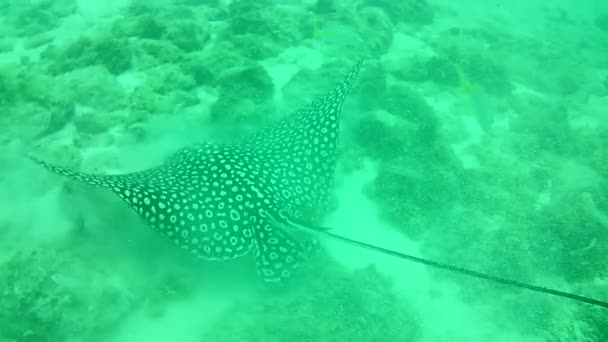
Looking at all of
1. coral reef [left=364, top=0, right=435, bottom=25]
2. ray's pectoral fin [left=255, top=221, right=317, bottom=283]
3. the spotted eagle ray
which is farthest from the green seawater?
coral reef [left=364, top=0, right=435, bottom=25]

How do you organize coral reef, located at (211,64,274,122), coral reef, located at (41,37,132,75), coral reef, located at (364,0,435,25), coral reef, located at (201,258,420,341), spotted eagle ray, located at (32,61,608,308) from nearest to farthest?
1. spotted eagle ray, located at (32,61,608,308)
2. coral reef, located at (201,258,420,341)
3. coral reef, located at (211,64,274,122)
4. coral reef, located at (41,37,132,75)
5. coral reef, located at (364,0,435,25)

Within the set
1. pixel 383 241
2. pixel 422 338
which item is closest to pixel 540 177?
pixel 383 241

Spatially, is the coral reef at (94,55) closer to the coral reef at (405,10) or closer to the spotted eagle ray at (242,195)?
the spotted eagle ray at (242,195)

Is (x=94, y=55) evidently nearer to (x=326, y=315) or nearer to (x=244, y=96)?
(x=244, y=96)

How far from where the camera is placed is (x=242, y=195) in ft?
15.3

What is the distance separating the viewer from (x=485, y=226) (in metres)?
6.30

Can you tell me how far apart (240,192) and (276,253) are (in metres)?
0.86

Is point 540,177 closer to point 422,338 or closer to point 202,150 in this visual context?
point 422,338

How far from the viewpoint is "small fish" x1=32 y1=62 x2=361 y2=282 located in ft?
14.1

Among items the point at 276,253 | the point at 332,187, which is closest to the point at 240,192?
the point at 276,253

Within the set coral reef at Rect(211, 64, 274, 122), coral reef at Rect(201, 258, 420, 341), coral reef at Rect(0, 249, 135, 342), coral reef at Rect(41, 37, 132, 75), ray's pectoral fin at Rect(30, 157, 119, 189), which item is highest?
ray's pectoral fin at Rect(30, 157, 119, 189)

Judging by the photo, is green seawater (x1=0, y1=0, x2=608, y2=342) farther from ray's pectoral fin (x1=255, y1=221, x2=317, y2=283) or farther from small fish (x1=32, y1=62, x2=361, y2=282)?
small fish (x1=32, y1=62, x2=361, y2=282)

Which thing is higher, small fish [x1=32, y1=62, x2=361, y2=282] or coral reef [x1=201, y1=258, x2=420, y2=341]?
small fish [x1=32, y1=62, x2=361, y2=282]

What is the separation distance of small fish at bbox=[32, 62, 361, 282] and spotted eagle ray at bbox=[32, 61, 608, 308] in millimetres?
11
